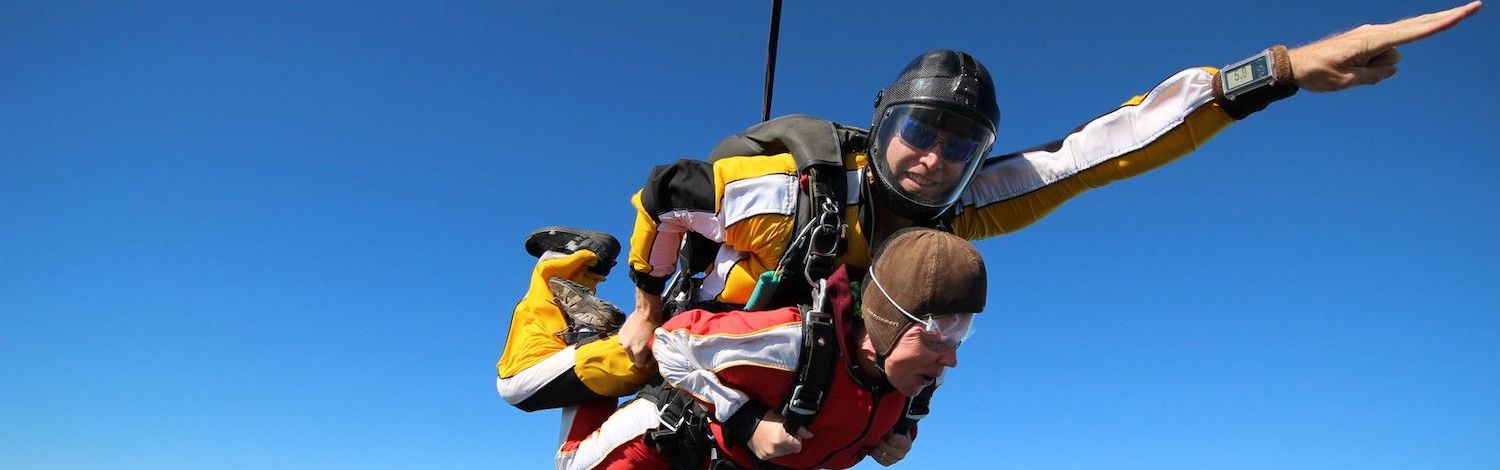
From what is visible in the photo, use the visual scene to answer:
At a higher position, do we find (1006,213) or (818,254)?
(1006,213)

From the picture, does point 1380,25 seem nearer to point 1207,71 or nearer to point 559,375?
point 1207,71

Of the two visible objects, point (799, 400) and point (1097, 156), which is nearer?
point (799, 400)

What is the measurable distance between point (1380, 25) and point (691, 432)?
2.52 m

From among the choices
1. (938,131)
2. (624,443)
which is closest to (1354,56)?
(938,131)

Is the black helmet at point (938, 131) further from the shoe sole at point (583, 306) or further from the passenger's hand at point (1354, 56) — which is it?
the shoe sole at point (583, 306)

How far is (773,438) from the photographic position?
315cm

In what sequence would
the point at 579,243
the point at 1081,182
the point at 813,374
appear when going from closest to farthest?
1. the point at 813,374
2. the point at 1081,182
3. the point at 579,243

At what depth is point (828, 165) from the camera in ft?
11.6

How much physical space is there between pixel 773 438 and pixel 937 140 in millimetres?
1148

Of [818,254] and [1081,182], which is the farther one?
[1081,182]

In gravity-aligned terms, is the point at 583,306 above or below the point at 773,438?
above

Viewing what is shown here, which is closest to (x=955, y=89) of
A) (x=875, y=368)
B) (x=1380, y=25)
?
(x=875, y=368)

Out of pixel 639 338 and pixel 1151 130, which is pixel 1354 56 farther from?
pixel 639 338

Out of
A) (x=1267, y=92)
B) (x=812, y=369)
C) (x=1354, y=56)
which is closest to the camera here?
(x=812, y=369)
